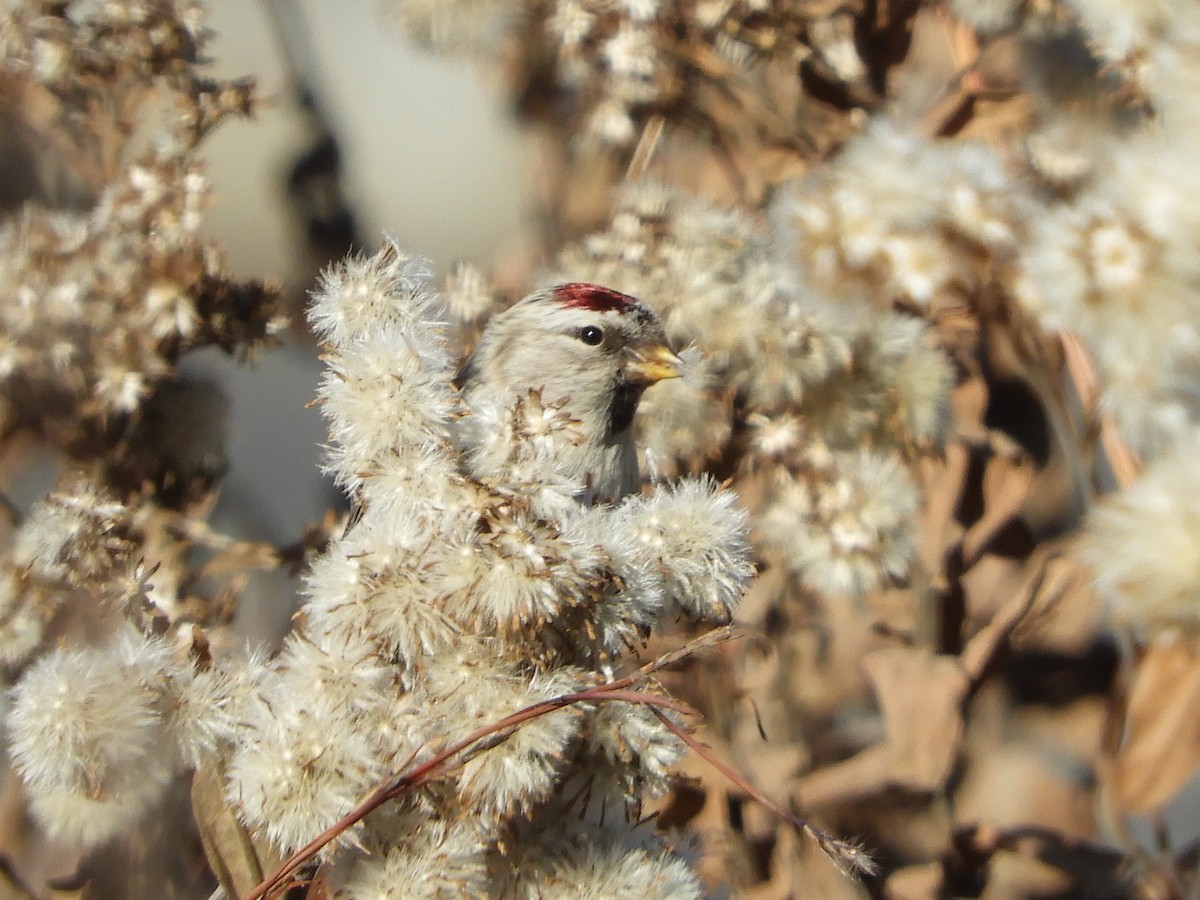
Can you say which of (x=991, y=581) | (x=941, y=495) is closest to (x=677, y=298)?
(x=941, y=495)

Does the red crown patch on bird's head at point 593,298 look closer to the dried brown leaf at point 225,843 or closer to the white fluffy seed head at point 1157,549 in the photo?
the white fluffy seed head at point 1157,549

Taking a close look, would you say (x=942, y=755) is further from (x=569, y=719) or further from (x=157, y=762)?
(x=157, y=762)

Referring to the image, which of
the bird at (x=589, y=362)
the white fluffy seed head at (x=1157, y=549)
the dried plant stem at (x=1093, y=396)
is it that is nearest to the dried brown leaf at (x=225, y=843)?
the bird at (x=589, y=362)

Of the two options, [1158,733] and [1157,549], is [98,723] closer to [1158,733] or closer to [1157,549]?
[1157,549]

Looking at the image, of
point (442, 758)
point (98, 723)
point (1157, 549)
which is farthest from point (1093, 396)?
point (98, 723)

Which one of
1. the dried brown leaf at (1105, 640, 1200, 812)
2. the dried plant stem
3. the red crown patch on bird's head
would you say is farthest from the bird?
the dried brown leaf at (1105, 640, 1200, 812)

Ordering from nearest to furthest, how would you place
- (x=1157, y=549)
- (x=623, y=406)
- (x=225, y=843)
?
(x=225, y=843) < (x=1157, y=549) < (x=623, y=406)

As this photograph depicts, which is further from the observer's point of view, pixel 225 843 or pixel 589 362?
pixel 589 362

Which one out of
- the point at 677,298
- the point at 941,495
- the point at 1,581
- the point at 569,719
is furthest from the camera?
the point at 941,495
